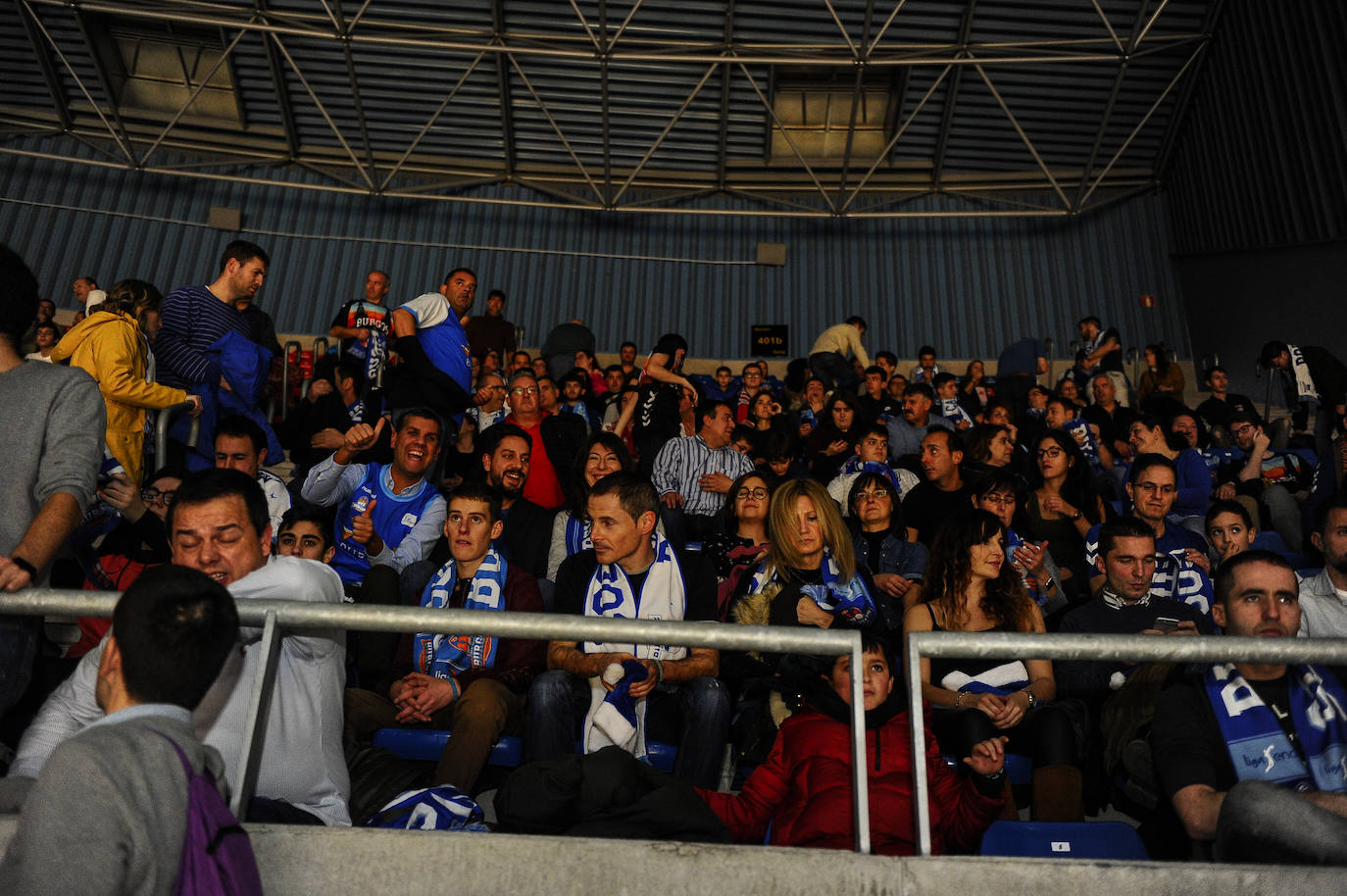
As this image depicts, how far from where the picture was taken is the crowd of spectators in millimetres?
2684

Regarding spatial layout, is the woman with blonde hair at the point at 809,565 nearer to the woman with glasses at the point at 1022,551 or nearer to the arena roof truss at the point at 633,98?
the woman with glasses at the point at 1022,551

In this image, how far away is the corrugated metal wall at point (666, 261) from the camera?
46.7 feet

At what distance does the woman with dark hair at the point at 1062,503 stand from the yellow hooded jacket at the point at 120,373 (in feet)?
13.9

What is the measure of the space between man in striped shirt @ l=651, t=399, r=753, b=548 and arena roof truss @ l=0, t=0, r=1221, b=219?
684 centimetres

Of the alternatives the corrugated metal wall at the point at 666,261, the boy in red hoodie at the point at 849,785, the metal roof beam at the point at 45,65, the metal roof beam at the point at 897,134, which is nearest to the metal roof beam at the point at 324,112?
the corrugated metal wall at the point at 666,261

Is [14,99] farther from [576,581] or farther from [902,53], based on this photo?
[576,581]

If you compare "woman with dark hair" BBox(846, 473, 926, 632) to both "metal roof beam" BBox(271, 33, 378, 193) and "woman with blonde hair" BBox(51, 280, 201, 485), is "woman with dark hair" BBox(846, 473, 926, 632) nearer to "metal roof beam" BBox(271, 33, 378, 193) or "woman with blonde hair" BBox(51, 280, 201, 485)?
"woman with blonde hair" BBox(51, 280, 201, 485)

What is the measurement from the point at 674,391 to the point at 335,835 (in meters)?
5.59

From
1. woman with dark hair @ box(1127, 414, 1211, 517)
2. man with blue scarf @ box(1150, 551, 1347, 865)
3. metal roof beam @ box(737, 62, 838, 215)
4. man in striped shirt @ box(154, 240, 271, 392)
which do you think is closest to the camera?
man with blue scarf @ box(1150, 551, 1347, 865)

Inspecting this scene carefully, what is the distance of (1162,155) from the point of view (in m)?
14.6

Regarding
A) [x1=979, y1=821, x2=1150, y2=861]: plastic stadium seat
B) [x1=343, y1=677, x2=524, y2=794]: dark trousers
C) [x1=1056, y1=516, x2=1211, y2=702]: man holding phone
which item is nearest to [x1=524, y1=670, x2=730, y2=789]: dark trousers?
[x1=343, y1=677, x2=524, y2=794]: dark trousers

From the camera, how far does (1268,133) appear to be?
1200cm

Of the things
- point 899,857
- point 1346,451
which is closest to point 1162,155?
point 1346,451

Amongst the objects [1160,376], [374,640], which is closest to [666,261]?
[1160,376]
